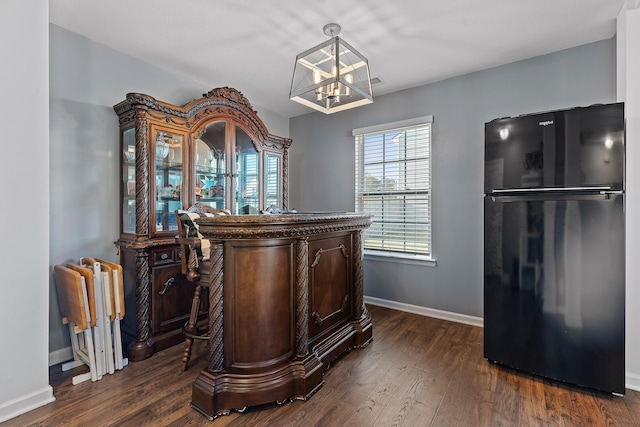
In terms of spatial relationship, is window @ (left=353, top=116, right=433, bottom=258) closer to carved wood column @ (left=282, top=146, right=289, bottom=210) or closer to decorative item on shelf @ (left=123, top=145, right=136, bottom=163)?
carved wood column @ (left=282, top=146, right=289, bottom=210)

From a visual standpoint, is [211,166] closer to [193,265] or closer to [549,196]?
[193,265]

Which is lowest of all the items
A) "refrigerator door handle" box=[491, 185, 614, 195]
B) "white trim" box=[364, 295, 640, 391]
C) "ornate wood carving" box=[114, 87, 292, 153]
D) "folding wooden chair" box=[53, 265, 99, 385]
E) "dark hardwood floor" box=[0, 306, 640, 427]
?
"dark hardwood floor" box=[0, 306, 640, 427]

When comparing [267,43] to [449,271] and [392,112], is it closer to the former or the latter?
[392,112]

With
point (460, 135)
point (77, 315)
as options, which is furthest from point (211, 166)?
point (460, 135)

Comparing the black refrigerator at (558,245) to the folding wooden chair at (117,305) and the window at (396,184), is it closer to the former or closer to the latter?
the window at (396,184)

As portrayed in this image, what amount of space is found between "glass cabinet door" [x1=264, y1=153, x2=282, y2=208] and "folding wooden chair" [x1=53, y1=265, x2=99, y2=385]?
2011mm

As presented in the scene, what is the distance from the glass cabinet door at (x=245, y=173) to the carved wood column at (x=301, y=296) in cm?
146

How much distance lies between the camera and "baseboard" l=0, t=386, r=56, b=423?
1729 mm

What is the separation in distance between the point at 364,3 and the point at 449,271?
8.74ft

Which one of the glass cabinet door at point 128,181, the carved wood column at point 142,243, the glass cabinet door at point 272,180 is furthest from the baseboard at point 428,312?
the glass cabinet door at point 128,181

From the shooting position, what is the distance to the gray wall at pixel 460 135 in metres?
2.66

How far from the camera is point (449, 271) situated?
10.8ft

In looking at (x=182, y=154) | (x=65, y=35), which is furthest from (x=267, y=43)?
(x=65, y=35)

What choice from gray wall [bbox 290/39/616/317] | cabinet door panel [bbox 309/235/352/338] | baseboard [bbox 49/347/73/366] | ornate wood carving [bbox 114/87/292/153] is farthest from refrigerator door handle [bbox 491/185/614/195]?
baseboard [bbox 49/347/73/366]
